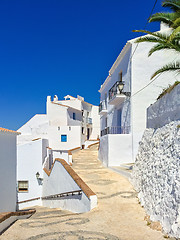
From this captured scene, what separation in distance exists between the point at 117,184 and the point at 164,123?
3895 millimetres

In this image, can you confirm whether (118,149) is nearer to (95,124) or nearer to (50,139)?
(50,139)

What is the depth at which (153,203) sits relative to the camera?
7.37 m

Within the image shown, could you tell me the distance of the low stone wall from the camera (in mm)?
5934

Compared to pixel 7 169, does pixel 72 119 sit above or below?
above

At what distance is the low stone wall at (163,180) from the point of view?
19.5ft

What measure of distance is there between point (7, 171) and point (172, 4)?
10.2 metres

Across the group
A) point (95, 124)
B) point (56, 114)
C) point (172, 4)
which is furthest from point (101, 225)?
point (95, 124)

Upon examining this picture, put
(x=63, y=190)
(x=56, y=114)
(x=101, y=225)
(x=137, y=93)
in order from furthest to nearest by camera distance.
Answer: (x=56, y=114)
(x=137, y=93)
(x=63, y=190)
(x=101, y=225)

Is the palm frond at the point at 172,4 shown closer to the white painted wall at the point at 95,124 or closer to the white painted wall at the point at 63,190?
the white painted wall at the point at 63,190

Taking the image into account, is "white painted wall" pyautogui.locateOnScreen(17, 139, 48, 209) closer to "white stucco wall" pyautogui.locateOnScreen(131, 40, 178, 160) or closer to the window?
the window

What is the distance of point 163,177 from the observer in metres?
7.21

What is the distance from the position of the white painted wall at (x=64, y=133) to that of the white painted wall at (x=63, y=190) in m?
13.5

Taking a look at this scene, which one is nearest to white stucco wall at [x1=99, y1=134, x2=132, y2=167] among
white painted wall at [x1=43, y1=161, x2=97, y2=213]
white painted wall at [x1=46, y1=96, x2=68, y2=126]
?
white painted wall at [x1=43, y1=161, x2=97, y2=213]

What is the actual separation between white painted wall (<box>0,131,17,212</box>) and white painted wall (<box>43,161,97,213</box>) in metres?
2.33
